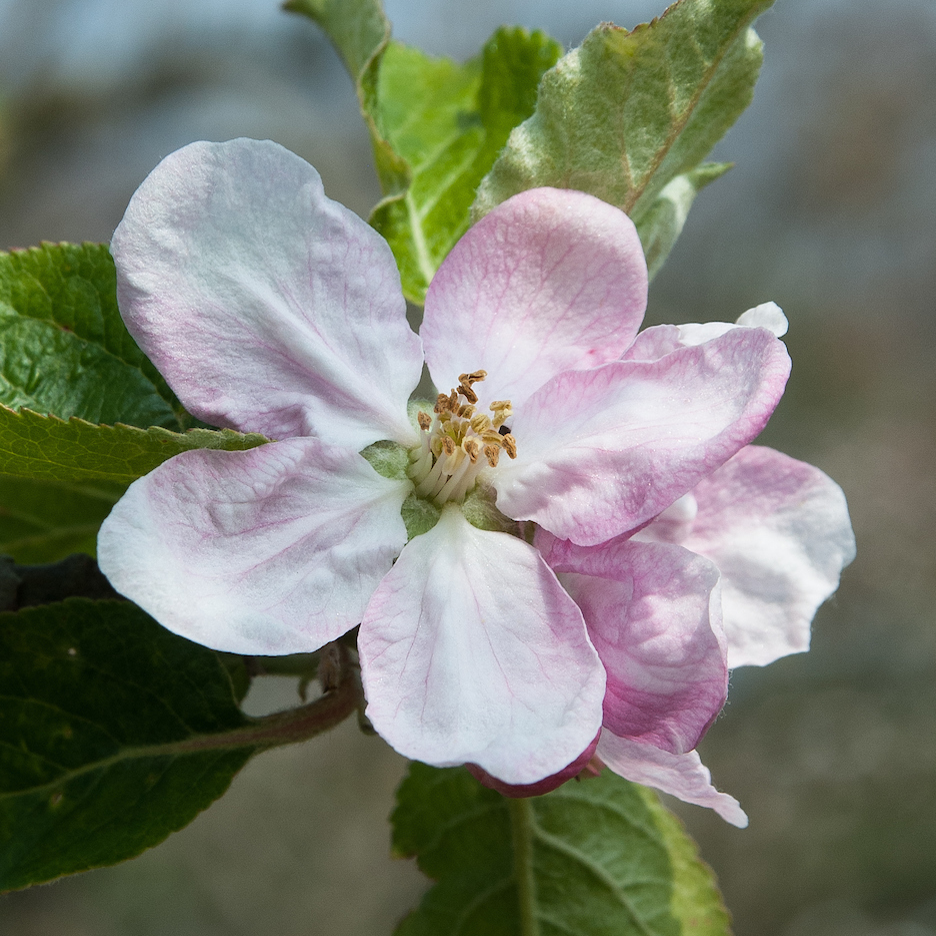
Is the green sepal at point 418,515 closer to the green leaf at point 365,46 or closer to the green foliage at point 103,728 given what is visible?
the green foliage at point 103,728

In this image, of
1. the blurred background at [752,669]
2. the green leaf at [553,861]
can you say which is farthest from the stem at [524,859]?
the blurred background at [752,669]

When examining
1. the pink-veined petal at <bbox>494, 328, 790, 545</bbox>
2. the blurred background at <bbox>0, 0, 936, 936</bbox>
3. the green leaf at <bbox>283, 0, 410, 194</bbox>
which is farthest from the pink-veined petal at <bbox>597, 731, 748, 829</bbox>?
the blurred background at <bbox>0, 0, 936, 936</bbox>

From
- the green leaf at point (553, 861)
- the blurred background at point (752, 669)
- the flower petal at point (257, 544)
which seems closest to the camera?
the flower petal at point (257, 544)

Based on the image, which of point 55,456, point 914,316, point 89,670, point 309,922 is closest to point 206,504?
point 55,456

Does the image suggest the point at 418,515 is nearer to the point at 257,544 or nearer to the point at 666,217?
the point at 257,544

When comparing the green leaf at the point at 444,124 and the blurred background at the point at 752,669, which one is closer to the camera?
the green leaf at the point at 444,124

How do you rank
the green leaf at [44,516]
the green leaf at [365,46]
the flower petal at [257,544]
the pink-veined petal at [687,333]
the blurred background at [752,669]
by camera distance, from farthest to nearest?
the blurred background at [752,669], the green leaf at [44,516], the green leaf at [365,46], the pink-veined petal at [687,333], the flower petal at [257,544]

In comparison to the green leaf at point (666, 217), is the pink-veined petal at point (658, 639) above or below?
below
